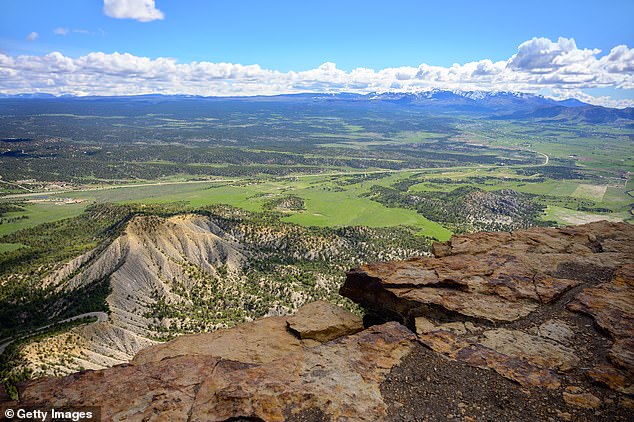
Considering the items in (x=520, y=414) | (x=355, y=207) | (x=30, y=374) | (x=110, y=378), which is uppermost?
(x=520, y=414)

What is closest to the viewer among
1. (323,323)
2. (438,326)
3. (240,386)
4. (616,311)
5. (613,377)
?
(613,377)

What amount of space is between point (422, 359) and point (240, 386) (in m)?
6.40

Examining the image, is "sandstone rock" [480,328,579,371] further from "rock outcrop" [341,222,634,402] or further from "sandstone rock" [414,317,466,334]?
"sandstone rock" [414,317,466,334]

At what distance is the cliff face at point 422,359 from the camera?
480 inches

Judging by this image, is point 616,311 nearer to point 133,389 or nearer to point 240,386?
point 240,386

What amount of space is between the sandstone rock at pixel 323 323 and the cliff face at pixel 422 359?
64 mm

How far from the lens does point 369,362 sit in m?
14.4

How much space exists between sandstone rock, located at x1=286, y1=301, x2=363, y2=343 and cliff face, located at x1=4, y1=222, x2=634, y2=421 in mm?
64

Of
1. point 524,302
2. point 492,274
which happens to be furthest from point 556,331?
point 492,274

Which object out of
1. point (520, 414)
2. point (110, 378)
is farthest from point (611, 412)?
point (110, 378)

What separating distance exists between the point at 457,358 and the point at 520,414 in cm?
276

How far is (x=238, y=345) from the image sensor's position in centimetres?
1777

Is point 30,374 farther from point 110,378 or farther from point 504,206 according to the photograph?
point 504,206

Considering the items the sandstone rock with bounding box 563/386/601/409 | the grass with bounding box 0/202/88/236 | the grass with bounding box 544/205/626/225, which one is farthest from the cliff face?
the grass with bounding box 0/202/88/236
